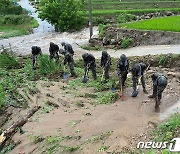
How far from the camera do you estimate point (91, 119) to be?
32.8 feet

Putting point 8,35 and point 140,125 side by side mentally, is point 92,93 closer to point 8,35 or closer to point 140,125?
point 140,125

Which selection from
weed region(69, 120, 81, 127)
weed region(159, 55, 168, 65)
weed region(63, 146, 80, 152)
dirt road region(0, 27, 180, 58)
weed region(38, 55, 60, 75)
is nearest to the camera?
weed region(63, 146, 80, 152)

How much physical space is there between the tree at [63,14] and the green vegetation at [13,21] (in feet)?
10.5

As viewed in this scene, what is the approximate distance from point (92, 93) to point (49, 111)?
88.9 inches

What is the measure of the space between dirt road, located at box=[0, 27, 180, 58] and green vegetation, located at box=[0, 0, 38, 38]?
240 cm

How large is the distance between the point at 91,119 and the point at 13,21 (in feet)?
88.7

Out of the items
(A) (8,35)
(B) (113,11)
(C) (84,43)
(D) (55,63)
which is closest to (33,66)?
(D) (55,63)

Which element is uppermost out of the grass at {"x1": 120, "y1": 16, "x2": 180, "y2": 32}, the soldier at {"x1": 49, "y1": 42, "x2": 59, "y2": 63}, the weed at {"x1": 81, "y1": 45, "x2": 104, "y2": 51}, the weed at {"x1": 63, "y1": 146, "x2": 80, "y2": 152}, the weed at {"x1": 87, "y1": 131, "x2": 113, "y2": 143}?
the grass at {"x1": 120, "y1": 16, "x2": 180, "y2": 32}

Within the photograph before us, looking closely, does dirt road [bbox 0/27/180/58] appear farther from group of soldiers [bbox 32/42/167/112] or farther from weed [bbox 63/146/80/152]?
weed [bbox 63/146/80/152]

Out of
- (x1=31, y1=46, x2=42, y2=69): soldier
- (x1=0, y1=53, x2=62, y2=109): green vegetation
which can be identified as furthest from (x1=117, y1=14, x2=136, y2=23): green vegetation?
(x1=31, y1=46, x2=42, y2=69): soldier

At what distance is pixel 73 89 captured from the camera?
1322 cm

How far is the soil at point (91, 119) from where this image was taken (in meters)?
8.21

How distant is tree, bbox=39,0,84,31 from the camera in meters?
27.4
